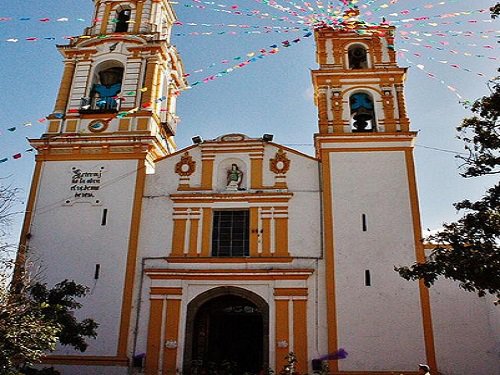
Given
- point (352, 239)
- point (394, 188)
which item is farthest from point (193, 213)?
point (394, 188)

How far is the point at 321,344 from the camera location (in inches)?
593

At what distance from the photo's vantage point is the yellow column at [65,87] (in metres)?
19.7

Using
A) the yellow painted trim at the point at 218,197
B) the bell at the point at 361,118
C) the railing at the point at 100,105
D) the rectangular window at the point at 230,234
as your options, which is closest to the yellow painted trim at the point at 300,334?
the rectangular window at the point at 230,234

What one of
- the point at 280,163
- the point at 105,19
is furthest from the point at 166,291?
the point at 105,19

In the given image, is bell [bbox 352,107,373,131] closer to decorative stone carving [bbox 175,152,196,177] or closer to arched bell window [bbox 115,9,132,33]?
decorative stone carving [bbox 175,152,196,177]

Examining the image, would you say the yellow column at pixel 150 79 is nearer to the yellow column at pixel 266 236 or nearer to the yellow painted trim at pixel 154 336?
the yellow column at pixel 266 236

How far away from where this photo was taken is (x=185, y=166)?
18.1 m

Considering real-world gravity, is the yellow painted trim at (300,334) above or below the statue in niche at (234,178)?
below

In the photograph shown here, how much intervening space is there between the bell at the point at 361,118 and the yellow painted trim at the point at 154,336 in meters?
9.18

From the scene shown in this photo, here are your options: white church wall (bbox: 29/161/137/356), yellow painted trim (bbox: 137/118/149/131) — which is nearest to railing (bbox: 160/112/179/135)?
yellow painted trim (bbox: 137/118/149/131)

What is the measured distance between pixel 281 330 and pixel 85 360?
5788mm

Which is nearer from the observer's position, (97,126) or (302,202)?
(302,202)

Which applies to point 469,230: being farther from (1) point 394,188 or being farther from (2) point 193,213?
(2) point 193,213

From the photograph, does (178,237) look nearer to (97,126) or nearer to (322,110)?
(97,126)
